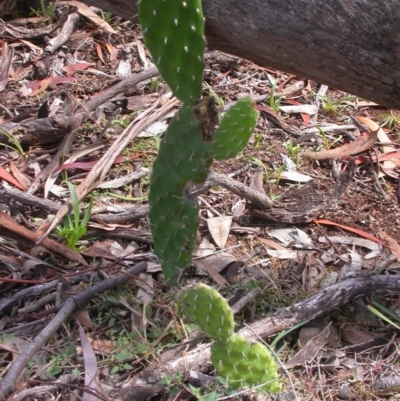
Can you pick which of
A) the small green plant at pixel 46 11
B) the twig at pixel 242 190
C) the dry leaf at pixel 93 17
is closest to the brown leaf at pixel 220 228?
the twig at pixel 242 190

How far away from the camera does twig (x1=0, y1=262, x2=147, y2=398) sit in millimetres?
2002

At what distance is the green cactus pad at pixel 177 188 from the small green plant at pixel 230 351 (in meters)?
0.23

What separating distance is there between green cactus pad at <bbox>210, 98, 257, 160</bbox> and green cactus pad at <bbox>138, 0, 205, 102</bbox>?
0.18m

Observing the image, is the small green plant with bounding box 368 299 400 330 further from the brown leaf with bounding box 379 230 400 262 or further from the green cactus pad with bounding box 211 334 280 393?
the green cactus pad with bounding box 211 334 280 393

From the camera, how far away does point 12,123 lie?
3.13 meters

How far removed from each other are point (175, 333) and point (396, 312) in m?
0.77

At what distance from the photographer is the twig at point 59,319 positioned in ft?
6.57

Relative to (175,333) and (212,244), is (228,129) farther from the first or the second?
(212,244)

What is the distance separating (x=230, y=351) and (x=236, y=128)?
0.64 meters

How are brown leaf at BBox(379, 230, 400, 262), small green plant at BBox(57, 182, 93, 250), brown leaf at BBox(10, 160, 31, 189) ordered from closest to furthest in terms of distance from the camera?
small green plant at BBox(57, 182, 93, 250) → brown leaf at BBox(379, 230, 400, 262) → brown leaf at BBox(10, 160, 31, 189)

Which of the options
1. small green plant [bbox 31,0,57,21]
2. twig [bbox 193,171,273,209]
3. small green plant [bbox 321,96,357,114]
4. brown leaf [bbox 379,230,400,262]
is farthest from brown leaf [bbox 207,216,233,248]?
small green plant [bbox 31,0,57,21]

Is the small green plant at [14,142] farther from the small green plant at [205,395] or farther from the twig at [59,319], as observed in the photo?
the small green plant at [205,395]

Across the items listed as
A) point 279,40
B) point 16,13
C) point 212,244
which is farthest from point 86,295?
point 16,13

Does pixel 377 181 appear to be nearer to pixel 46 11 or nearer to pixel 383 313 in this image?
pixel 383 313
